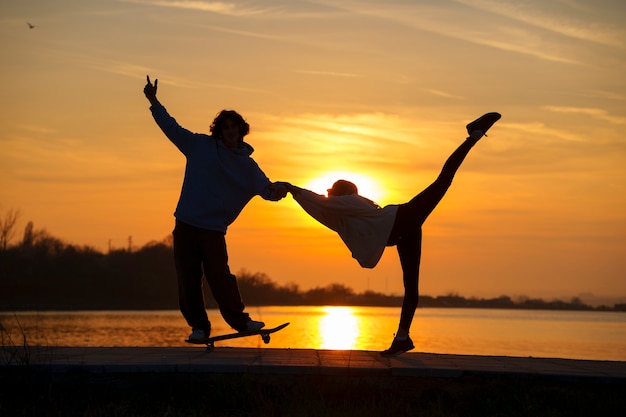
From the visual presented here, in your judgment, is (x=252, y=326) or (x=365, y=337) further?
(x=365, y=337)

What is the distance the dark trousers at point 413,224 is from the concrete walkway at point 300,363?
0.74m

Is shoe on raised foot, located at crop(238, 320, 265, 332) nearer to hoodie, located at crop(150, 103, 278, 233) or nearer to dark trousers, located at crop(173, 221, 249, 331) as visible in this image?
dark trousers, located at crop(173, 221, 249, 331)

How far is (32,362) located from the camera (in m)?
7.52

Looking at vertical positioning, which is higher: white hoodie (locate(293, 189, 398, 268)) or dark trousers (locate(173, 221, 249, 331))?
white hoodie (locate(293, 189, 398, 268))

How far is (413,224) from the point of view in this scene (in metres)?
9.06

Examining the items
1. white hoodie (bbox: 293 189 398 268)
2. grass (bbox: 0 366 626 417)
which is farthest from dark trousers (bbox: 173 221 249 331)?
grass (bbox: 0 366 626 417)

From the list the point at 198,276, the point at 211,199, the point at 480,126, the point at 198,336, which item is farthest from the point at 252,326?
the point at 480,126

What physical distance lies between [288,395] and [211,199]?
8.92ft

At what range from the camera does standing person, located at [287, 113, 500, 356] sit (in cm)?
902

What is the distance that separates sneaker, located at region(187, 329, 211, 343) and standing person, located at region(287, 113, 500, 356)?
1.75m

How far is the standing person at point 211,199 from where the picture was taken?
9.09 metres

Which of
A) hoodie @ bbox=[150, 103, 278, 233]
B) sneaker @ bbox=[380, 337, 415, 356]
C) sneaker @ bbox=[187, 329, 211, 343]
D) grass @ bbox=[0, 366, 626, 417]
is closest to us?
grass @ bbox=[0, 366, 626, 417]

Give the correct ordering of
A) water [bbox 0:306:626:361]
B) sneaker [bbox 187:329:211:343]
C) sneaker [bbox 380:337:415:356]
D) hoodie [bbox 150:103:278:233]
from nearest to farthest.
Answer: sneaker [bbox 380:337:415:356], sneaker [bbox 187:329:211:343], hoodie [bbox 150:103:278:233], water [bbox 0:306:626:361]

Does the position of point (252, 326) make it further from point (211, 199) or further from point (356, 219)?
point (356, 219)
